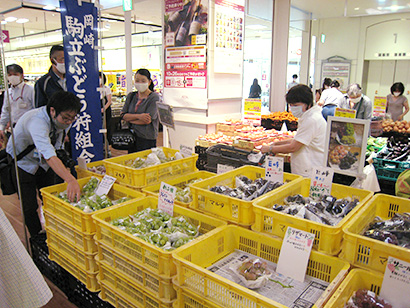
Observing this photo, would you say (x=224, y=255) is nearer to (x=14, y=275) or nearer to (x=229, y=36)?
(x=14, y=275)

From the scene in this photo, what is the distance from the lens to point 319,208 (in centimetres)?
203

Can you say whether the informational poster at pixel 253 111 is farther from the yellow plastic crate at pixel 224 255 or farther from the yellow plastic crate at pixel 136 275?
the yellow plastic crate at pixel 136 275

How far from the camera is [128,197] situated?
2623 mm

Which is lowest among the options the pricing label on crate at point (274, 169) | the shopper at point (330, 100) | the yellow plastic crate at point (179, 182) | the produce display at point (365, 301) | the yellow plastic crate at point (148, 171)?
the produce display at point (365, 301)

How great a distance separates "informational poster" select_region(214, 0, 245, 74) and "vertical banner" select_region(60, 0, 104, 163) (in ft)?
8.00

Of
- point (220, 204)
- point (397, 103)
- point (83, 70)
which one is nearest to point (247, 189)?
point (220, 204)

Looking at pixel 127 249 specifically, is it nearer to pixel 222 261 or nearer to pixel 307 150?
pixel 222 261

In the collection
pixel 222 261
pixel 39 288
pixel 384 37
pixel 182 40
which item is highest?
pixel 384 37

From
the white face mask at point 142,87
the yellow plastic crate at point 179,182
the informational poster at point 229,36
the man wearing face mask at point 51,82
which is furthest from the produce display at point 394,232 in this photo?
the informational poster at point 229,36

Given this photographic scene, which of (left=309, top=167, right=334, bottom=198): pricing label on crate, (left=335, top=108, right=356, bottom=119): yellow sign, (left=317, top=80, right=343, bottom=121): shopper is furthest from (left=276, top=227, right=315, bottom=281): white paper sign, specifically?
(left=317, top=80, right=343, bottom=121): shopper

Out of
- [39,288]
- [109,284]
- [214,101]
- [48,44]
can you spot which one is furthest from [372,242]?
[48,44]

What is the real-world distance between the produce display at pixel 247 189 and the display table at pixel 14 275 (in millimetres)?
1256

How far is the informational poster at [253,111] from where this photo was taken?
5766mm

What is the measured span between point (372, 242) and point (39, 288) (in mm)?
1452
